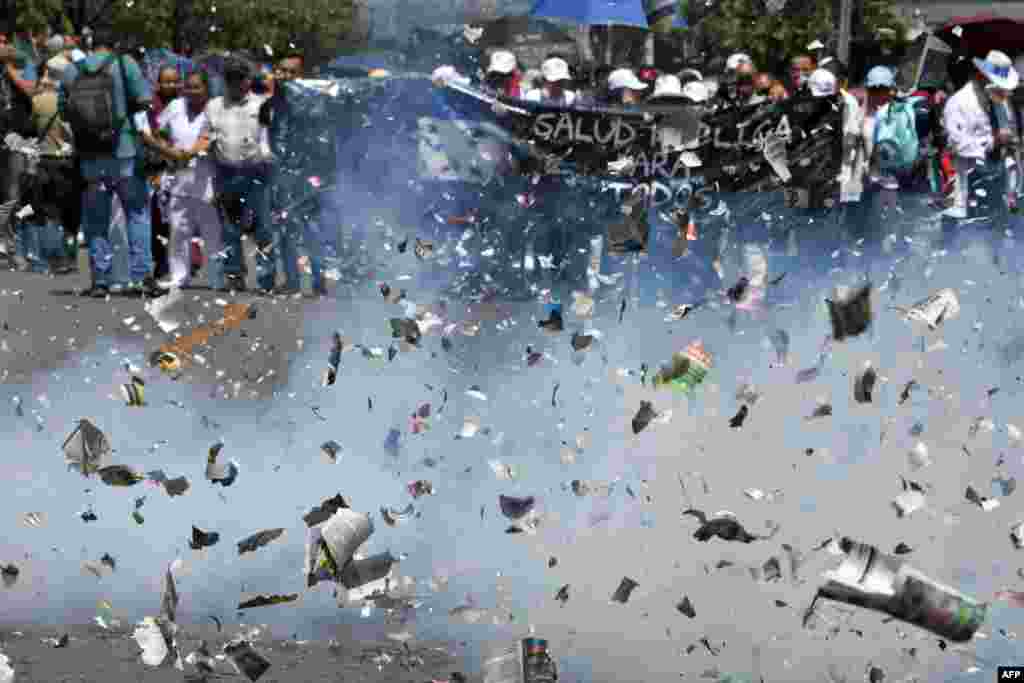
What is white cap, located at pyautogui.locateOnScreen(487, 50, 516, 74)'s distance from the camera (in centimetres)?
1112

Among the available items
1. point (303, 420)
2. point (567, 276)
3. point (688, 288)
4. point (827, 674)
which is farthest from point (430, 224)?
point (827, 674)

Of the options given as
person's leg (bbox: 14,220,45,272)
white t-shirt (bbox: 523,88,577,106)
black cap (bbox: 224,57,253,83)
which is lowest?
person's leg (bbox: 14,220,45,272)

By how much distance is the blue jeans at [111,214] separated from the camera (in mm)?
10328

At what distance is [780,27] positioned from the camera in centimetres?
1831

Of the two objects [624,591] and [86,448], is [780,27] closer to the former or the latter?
[86,448]

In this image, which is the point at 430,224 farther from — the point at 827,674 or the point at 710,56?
the point at 827,674

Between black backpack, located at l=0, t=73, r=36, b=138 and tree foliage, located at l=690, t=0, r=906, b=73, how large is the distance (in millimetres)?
3691

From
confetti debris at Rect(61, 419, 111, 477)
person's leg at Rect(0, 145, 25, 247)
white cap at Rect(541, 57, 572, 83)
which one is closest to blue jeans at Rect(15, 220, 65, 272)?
person's leg at Rect(0, 145, 25, 247)

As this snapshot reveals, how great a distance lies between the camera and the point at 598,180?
10.7m

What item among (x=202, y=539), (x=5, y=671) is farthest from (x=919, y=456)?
(x=5, y=671)

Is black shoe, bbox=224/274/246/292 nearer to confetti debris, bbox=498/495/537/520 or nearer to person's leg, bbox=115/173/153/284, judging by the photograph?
person's leg, bbox=115/173/153/284

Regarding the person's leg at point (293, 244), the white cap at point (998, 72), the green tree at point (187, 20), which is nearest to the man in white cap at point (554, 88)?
the person's leg at point (293, 244)

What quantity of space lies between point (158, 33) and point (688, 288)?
43.1 ft

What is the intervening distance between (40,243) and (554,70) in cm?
306
